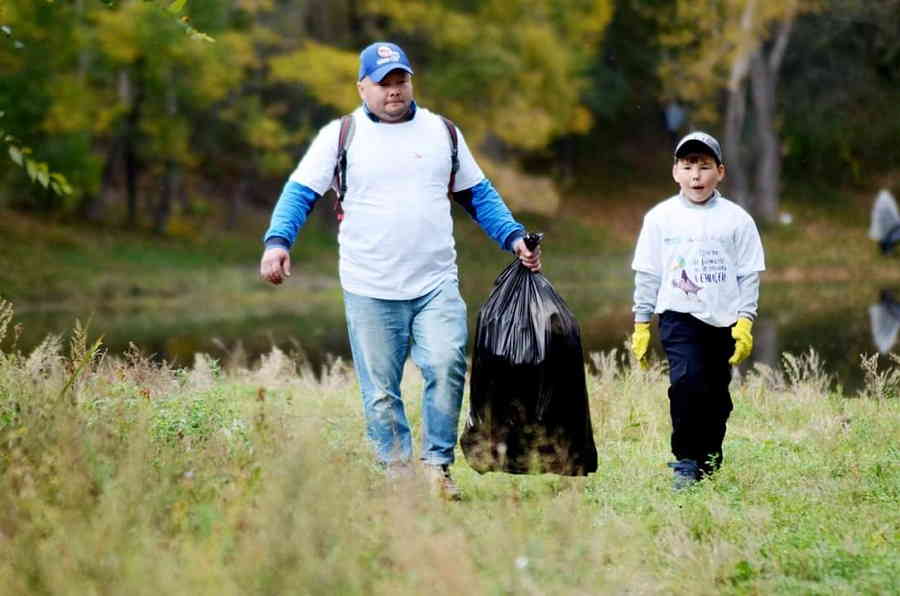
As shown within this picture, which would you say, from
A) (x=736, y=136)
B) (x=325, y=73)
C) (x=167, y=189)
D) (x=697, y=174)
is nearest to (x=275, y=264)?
(x=697, y=174)

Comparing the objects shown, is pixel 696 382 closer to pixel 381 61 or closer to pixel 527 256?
pixel 527 256

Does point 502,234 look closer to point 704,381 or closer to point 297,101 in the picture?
point 704,381

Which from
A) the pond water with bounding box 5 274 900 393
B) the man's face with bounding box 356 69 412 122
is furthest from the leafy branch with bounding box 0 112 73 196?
the pond water with bounding box 5 274 900 393

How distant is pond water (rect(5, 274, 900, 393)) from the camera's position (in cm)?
1535

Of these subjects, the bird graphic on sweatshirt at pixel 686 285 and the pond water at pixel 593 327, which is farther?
the pond water at pixel 593 327

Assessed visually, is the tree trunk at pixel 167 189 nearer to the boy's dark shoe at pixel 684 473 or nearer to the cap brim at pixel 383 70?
the cap brim at pixel 383 70

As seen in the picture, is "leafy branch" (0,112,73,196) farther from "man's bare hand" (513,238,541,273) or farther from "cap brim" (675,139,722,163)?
"cap brim" (675,139,722,163)

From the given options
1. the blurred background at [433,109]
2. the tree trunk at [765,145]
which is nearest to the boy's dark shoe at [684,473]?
the blurred background at [433,109]

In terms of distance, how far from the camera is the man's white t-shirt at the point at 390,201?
5988mm

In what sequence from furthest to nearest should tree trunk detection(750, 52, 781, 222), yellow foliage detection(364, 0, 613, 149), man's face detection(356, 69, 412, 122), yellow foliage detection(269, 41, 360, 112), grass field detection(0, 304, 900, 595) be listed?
1. tree trunk detection(750, 52, 781, 222)
2. yellow foliage detection(364, 0, 613, 149)
3. yellow foliage detection(269, 41, 360, 112)
4. man's face detection(356, 69, 412, 122)
5. grass field detection(0, 304, 900, 595)

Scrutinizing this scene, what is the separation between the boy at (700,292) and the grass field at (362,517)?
0.25m

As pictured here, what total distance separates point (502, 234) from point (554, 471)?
1.08 meters

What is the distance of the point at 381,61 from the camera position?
5.95m

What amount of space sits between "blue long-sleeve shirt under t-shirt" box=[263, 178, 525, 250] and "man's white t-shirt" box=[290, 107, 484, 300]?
0.07 metres
